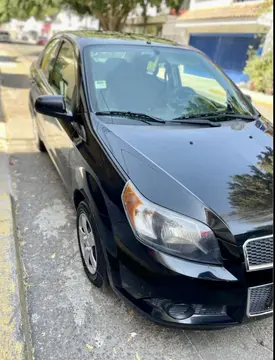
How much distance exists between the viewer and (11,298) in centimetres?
222

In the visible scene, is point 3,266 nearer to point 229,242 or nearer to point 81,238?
point 81,238

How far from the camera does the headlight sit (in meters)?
1.82

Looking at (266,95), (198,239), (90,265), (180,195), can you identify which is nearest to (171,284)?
(198,239)

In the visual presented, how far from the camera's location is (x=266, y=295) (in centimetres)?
189

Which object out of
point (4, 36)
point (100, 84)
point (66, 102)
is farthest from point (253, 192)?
point (4, 36)

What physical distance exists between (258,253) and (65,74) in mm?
2532

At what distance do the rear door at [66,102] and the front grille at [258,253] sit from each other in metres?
1.65

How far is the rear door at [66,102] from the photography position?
9.72ft

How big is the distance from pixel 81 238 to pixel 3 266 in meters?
A: 0.58

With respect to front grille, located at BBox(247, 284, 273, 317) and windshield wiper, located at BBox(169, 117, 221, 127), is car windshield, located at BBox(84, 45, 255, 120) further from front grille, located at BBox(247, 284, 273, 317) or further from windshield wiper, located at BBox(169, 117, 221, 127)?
front grille, located at BBox(247, 284, 273, 317)

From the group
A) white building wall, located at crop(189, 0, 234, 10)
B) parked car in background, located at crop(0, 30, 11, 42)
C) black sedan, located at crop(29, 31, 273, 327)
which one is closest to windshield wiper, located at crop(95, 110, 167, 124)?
A: black sedan, located at crop(29, 31, 273, 327)

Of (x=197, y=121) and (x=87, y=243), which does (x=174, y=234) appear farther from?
(x=197, y=121)

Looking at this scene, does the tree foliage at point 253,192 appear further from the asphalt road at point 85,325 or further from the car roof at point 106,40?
the car roof at point 106,40

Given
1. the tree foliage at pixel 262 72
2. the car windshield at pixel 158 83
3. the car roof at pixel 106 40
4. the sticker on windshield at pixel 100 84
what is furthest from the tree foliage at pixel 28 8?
the sticker on windshield at pixel 100 84
